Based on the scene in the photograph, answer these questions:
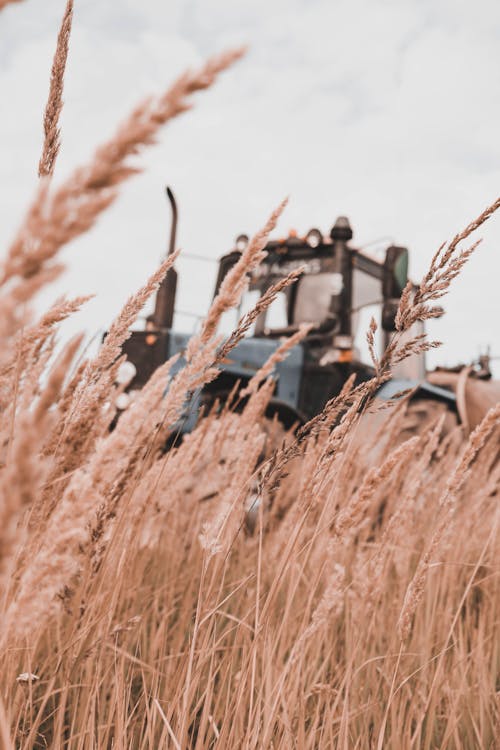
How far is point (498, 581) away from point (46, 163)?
1814mm

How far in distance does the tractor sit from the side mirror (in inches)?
30.6

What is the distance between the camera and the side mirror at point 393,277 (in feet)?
12.9

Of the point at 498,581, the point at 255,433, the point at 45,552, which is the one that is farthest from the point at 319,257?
the point at 45,552

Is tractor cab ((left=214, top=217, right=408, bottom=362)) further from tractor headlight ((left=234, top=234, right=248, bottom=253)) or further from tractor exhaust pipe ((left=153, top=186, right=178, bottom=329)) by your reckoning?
tractor exhaust pipe ((left=153, top=186, right=178, bottom=329))

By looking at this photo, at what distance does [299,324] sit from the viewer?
5738 mm

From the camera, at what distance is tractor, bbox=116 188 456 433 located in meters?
5.43

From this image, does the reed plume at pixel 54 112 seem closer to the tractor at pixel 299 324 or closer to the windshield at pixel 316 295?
the tractor at pixel 299 324

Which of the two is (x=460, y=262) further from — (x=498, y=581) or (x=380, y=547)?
(x=498, y=581)

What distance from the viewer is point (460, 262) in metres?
0.95

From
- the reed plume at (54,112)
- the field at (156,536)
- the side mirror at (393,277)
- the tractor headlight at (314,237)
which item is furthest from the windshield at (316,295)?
the reed plume at (54,112)

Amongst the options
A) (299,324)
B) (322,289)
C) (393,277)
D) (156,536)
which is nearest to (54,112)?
(156,536)

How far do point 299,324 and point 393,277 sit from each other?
1.79 m

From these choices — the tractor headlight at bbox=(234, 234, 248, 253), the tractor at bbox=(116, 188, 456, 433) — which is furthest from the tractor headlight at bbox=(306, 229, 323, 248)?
the tractor headlight at bbox=(234, 234, 248, 253)

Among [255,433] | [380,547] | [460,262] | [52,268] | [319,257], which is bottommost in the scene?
[380,547]
